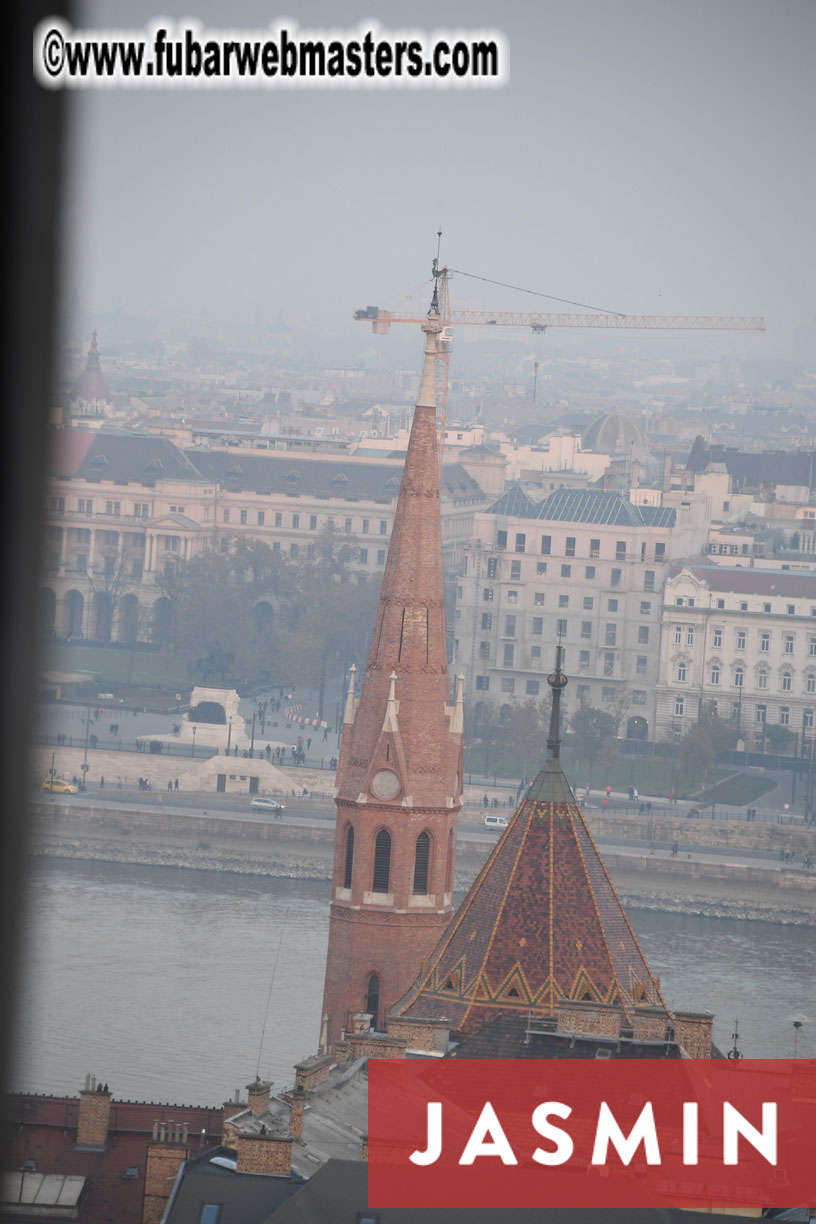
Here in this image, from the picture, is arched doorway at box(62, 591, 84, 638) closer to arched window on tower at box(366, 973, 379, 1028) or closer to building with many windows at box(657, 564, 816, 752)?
building with many windows at box(657, 564, 816, 752)

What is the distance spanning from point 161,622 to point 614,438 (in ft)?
91.5

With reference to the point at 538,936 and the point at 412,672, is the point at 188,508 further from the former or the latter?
the point at 538,936

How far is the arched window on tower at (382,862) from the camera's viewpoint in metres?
19.0

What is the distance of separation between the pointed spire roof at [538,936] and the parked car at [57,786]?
22676mm

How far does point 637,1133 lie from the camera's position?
47.9ft

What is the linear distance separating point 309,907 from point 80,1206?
18.4 m

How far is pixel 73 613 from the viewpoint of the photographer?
57.7 m

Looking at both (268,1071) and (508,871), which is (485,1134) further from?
(268,1071)

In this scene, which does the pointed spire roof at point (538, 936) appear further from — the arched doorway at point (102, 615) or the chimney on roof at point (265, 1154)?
the arched doorway at point (102, 615)

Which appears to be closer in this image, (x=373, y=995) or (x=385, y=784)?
(x=385, y=784)

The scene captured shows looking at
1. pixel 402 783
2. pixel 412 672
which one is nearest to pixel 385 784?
pixel 402 783

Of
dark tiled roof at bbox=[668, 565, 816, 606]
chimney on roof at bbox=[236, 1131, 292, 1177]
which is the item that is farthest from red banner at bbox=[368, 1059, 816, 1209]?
dark tiled roof at bbox=[668, 565, 816, 606]

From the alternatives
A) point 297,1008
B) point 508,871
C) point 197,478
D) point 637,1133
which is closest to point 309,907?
point 297,1008

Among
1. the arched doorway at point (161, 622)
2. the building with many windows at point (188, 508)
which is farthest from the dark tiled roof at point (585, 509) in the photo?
the arched doorway at point (161, 622)
